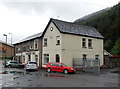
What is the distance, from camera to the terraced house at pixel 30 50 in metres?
32.2

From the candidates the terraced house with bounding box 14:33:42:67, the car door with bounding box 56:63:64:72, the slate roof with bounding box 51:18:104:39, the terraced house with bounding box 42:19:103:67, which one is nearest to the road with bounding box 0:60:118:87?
the car door with bounding box 56:63:64:72

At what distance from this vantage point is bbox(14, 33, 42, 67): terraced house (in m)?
32.2

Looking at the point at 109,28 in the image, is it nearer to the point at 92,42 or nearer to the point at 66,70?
the point at 92,42

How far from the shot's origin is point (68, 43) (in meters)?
27.2

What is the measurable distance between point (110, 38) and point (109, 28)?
4563 millimetres

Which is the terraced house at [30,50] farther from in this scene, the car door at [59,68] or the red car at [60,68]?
the car door at [59,68]

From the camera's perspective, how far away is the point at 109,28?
2869 inches

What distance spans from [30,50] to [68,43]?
449 inches

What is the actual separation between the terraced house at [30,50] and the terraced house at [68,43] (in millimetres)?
1708

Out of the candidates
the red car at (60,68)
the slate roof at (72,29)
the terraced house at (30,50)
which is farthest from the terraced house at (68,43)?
the red car at (60,68)

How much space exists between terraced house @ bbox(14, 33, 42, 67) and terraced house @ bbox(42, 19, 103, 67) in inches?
67.3

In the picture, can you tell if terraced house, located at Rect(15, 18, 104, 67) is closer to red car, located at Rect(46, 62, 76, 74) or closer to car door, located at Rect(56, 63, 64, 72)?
red car, located at Rect(46, 62, 76, 74)

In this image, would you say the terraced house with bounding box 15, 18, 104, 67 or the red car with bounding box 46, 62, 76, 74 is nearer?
the red car with bounding box 46, 62, 76, 74

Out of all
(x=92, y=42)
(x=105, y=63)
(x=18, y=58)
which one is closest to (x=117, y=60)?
(x=105, y=63)
